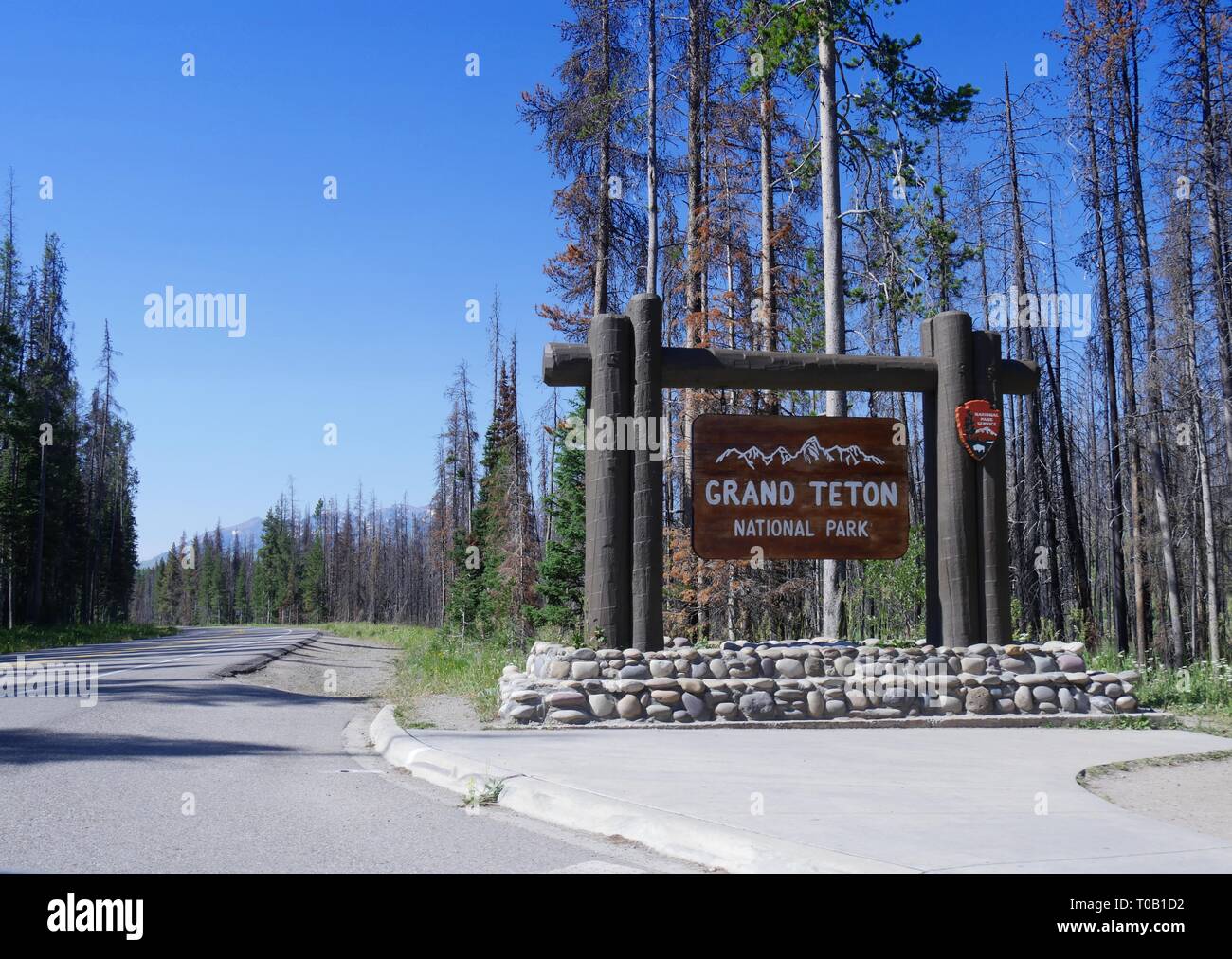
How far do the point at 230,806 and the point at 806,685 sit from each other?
668cm

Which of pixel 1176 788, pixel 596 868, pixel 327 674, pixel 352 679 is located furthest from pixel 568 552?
pixel 596 868

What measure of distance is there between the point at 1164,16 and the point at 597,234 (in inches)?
600

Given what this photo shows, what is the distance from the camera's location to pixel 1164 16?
23.4 m

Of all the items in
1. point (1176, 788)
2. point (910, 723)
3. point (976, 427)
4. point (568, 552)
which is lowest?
point (910, 723)

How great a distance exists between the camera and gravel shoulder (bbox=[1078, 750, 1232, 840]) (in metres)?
6.09

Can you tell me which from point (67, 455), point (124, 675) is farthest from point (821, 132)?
point (67, 455)

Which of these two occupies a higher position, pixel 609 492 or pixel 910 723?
pixel 609 492

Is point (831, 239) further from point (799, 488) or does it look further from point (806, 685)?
point (806, 685)

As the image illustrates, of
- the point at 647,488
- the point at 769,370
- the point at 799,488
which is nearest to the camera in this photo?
the point at 647,488

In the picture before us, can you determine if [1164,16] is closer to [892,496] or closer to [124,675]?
[892,496]

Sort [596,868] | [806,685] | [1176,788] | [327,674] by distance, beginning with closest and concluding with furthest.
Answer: [596,868]
[1176,788]
[806,685]
[327,674]

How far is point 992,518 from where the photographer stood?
39.8 ft

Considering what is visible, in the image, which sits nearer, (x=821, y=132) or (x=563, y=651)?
(x=563, y=651)
